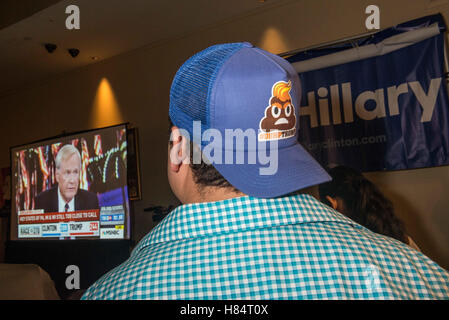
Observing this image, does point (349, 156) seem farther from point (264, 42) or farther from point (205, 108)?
point (205, 108)

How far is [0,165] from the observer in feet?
18.2

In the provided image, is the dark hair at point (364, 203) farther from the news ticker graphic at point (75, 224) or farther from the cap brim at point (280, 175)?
the news ticker graphic at point (75, 224)

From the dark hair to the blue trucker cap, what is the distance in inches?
49.2

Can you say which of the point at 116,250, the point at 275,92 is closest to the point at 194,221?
the point at 275,92

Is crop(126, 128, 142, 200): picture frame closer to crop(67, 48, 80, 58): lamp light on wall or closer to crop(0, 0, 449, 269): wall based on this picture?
crop(0, 0, 449, 269): wall

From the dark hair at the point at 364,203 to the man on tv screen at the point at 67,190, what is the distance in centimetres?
260

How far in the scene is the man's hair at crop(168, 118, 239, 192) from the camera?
1.64ft

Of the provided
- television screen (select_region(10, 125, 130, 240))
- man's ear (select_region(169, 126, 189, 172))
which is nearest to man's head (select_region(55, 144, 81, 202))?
television screen (select_region(10, 125, 130, 240))

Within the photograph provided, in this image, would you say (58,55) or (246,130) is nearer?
(246,130)

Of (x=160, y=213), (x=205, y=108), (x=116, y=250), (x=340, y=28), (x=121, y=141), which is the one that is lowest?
(x=116, y=250)

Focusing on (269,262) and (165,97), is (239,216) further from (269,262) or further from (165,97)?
(165,97)

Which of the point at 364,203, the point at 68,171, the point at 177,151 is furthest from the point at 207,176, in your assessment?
the point at 68,171

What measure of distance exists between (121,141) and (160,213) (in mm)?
733

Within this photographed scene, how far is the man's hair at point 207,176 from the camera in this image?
A: 50cm
